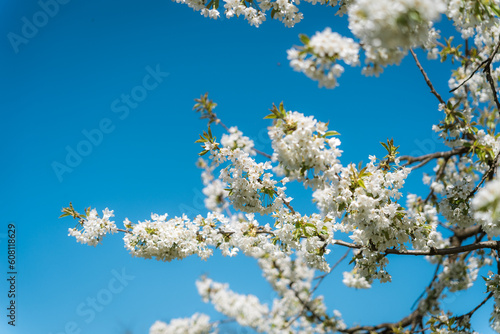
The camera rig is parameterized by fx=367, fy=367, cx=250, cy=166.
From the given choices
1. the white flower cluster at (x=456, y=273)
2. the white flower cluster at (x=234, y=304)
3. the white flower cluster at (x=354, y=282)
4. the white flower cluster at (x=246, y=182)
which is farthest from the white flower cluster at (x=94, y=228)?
the white flower cluster at (x=234, y=304)

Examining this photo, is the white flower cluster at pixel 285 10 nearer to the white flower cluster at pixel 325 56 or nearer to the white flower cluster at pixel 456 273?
the white flower cluster at pixel 325 56

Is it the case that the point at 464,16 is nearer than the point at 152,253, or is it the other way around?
the point at 464,16

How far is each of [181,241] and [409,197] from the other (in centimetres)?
418

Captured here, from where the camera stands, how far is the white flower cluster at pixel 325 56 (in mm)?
2113

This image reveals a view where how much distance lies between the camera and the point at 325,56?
7.14ft

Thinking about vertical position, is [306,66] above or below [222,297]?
below

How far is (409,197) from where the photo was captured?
6.36 meters

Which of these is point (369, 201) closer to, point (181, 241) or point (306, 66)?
point (306, 66)

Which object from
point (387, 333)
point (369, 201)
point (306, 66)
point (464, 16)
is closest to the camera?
point (306, 66)

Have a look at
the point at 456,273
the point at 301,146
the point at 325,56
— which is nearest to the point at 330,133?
the point at 301,146

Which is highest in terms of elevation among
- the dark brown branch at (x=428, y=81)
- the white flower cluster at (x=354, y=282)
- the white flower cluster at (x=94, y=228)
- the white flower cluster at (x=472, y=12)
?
the dark brown branch at (x=428, y=81)

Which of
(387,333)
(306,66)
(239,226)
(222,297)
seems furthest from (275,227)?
(222,297)

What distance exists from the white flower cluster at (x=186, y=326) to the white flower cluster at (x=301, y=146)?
10006mm

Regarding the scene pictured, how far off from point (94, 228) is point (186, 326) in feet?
28.1
